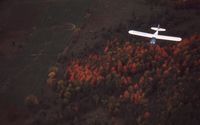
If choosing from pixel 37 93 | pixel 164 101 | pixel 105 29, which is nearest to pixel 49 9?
pixel 105 29

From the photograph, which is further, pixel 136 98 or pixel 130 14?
pixel 130 14

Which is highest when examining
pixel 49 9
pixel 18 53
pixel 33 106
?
pixel 49 9

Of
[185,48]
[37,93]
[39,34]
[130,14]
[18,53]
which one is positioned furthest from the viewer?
[130,14]

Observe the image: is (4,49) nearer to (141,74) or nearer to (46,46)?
(46,46)

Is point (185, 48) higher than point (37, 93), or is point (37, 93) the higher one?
point (185, 48)

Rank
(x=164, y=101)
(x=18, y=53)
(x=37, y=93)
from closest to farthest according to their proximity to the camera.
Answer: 1. (x=164, y=101)
2. (x=37, y=93)
3. (x=18, y=53)

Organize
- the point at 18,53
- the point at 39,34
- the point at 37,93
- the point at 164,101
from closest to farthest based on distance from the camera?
the point at 164,101, the point at 37,93, the point at 18,53, the point at 39,34

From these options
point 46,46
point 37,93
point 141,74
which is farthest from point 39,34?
point 141,74

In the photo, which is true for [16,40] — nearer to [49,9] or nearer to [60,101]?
[49,9]

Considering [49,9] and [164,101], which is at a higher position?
[49,9]
